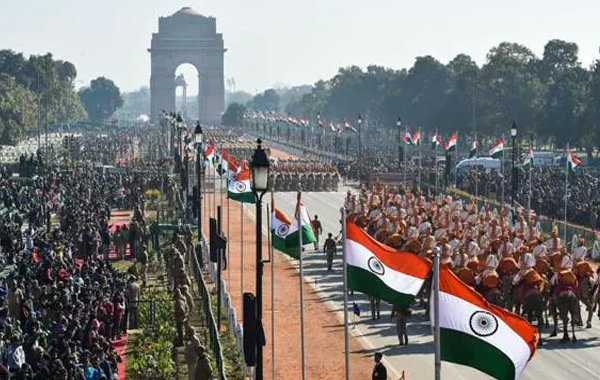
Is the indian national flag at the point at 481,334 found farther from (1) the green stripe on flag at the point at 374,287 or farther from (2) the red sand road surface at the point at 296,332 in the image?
(2) the red sand road surface at the point at 296,332

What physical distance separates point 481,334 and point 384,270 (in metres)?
3.77

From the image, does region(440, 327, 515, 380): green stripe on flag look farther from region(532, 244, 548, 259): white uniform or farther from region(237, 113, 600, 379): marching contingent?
region(532, 244, 548, 259): white uniform

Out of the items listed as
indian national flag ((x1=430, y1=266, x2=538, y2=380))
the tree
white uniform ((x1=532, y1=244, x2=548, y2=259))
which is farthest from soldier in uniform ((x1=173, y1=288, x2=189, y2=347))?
the tree

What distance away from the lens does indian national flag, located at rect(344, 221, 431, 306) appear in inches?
742

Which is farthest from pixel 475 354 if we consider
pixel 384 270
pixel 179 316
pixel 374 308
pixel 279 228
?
pixel 374 308

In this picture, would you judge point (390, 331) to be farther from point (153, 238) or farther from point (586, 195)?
point (586, 195)

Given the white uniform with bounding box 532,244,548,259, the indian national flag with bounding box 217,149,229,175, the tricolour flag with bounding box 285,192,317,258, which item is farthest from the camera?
the indian national flag with bounding box 217,149,229,175

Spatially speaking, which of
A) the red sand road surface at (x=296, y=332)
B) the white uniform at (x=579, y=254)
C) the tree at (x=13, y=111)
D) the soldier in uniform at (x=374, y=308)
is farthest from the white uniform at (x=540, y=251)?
the tree at (x=13, y=111)

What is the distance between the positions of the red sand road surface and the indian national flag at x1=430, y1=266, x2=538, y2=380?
967 centimetres

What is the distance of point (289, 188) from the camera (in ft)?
262

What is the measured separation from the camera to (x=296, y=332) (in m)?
30.4

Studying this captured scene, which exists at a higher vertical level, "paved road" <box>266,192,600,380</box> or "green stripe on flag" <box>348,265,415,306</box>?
"green stripe on flag" <box>348,265,415,306</box>

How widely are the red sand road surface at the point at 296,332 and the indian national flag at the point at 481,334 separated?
967cm

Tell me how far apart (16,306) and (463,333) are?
16.1m
